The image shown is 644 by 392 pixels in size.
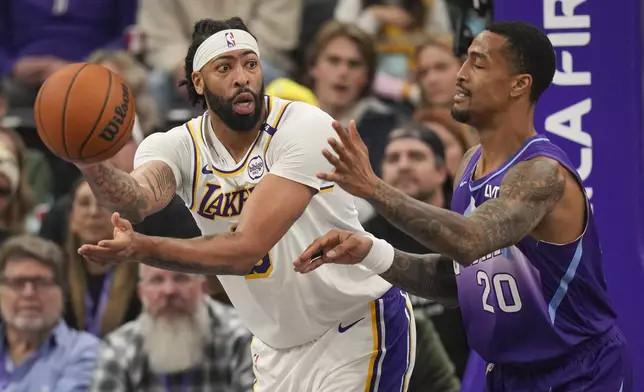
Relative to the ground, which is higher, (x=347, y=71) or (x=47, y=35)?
(x=47, y=35)

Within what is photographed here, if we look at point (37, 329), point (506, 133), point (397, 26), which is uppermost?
point (397, 26)

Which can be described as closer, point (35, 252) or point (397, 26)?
point (35, 252)

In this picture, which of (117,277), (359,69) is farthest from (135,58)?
(117,277)

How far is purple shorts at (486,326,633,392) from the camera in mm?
4684

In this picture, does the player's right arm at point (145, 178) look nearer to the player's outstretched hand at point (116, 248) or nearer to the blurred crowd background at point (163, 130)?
the player's outstretched hand at point (116, 248)

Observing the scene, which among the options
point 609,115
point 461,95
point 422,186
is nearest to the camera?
point 461,95

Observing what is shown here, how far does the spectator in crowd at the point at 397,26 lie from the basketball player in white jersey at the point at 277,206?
4329 millimetres

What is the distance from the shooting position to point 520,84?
4.70 m

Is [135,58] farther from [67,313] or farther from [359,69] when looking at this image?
[67,313]

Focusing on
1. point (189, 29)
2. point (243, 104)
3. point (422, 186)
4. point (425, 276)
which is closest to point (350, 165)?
point (243, 104)

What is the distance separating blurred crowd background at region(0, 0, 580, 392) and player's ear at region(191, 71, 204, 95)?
68.8 inches

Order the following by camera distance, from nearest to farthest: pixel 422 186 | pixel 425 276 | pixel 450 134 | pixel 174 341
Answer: pixel 425 276, pixel 174 341, pixel 422 186, pixel 450 134

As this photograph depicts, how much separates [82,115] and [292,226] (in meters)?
1.10

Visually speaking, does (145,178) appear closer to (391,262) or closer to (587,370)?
(391,262)
